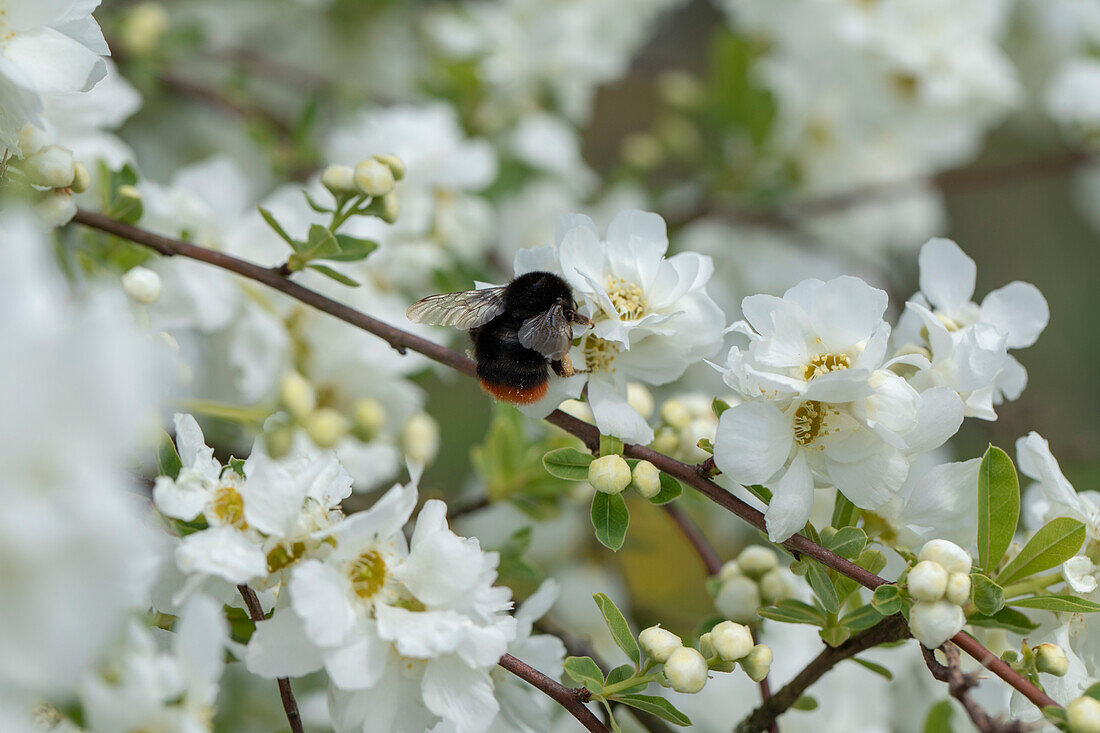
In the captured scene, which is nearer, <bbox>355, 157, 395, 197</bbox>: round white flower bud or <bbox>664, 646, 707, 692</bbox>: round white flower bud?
<bbox>664, 646, 707, 692</bbox>: round white flower bud

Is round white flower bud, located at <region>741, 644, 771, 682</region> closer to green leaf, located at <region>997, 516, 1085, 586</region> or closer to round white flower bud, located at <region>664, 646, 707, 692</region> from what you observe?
round white flower bud, located at <region>664, 646, 707, 692</region>

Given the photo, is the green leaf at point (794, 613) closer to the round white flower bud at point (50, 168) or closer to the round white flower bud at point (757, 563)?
the round white flower bud at point (757, 563)

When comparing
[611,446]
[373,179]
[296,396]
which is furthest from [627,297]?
[296,396]

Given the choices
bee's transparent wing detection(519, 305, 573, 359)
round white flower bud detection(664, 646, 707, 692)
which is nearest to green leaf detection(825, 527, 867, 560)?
round white flower bud detection(664, 646, 707, 692)

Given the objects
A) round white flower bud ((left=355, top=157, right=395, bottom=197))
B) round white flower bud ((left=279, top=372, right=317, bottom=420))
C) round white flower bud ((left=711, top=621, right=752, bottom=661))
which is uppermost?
round white flower bud ((left=355, top=157, right=395, bottom=197))

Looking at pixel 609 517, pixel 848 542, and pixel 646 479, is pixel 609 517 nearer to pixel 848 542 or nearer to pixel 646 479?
pixel 646 479
